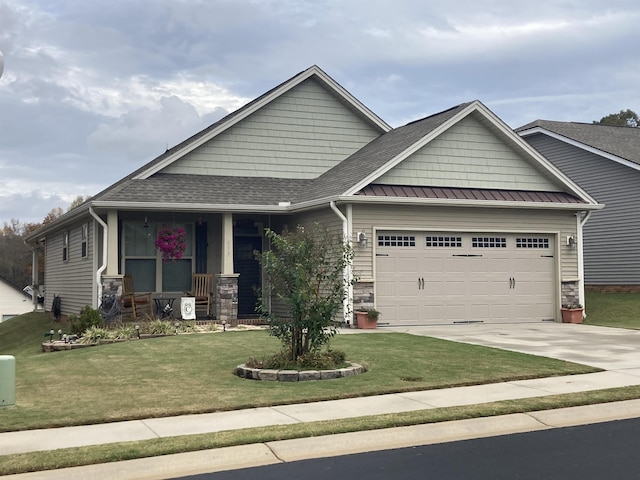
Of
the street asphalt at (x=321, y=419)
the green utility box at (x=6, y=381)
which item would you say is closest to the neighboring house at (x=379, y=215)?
the street asphalt at (x=321, y=419)

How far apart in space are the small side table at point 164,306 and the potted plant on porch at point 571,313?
10.8 metres

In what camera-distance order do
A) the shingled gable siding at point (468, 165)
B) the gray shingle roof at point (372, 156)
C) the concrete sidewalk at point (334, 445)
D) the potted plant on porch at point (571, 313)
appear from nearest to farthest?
the concrete sidewalk at point (334, 445) → the gray shingle roof at point (372, 156) → the shingled gable siding at point (468, 165) → the potted plant on porch at point (571, 313)

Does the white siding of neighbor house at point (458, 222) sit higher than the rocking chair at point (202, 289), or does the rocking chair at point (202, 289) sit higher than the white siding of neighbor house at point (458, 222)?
the white siding of neighbor house at point (458, 222)

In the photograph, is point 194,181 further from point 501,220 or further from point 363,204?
point 501,220

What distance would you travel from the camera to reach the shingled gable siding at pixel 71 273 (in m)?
20.6

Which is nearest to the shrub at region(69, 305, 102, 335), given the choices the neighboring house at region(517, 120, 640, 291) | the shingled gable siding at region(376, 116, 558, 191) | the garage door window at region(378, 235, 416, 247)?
the garage door window at region(378, 235, 416, 247)

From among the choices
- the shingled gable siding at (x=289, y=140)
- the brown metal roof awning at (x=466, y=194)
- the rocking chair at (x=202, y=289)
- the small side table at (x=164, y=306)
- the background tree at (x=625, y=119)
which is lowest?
the small side table at (x=164, y=306)

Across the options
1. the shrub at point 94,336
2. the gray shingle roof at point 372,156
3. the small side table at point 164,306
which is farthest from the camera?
the small side table at point 164,306

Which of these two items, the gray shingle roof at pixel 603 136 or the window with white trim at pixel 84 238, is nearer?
the window with white trim at pixel 84 238

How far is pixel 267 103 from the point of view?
72.8ft

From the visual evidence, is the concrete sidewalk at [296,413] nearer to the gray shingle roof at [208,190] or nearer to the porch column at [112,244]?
the porch column at [112,244]

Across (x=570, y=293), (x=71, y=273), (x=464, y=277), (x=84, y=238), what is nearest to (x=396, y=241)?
(x=464, y=277)

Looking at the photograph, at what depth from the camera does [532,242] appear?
20.4m

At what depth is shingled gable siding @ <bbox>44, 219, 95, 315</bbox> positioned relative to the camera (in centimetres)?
2061
